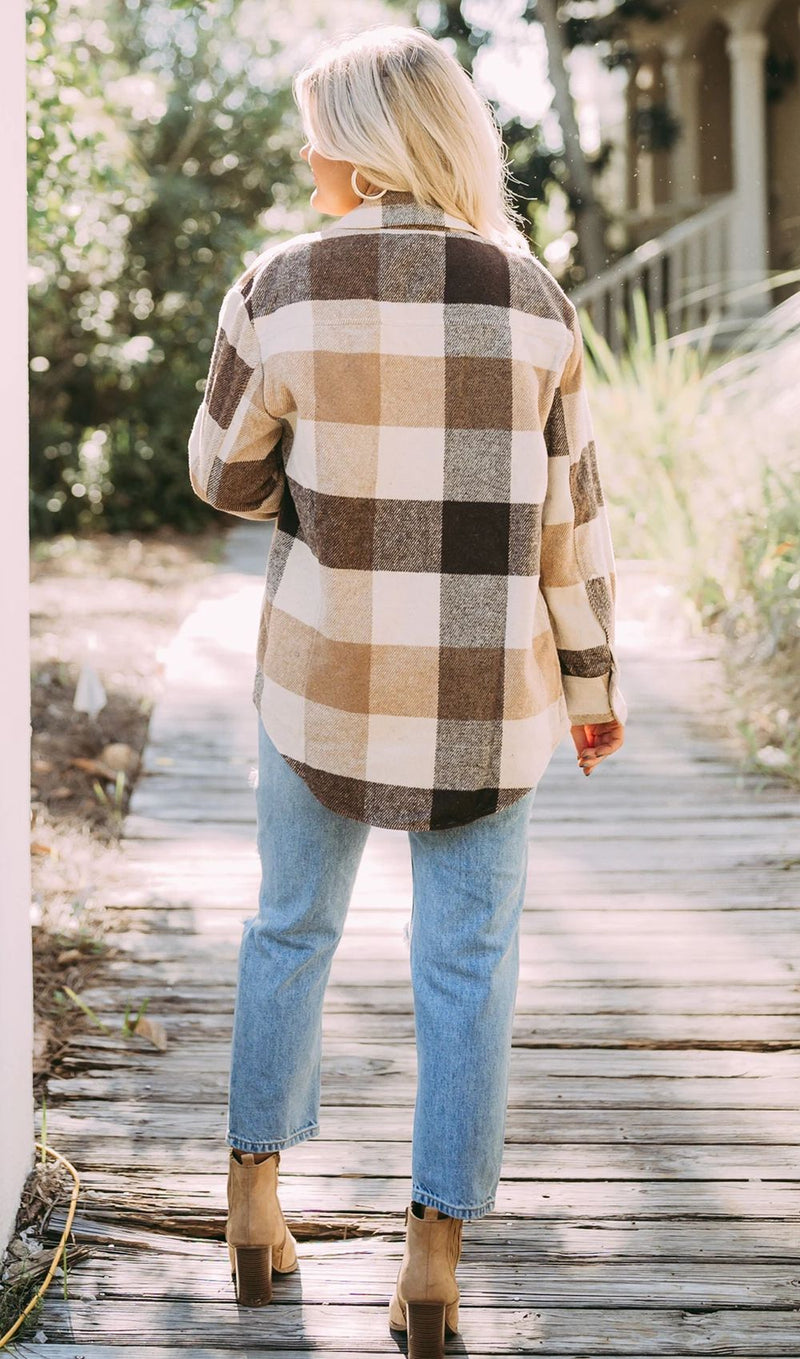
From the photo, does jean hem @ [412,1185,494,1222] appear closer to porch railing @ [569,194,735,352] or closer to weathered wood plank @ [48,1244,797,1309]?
weathered wood plank @ [48,1244,797,1309]

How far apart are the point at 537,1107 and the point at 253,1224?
0.66 m

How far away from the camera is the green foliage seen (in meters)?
8.34

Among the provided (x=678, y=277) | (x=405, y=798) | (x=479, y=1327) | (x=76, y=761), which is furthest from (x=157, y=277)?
(x=479, y=1327)

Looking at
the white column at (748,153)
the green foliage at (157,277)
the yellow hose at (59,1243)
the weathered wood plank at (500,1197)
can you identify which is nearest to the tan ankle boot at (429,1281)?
the weathered wood plank at (500,1197)

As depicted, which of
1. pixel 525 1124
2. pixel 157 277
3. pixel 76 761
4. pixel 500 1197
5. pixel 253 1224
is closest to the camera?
pixel 253 1224

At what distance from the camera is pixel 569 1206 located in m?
1.91

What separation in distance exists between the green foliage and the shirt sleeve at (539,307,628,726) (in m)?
7.15

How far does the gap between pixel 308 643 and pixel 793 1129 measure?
1206 mm

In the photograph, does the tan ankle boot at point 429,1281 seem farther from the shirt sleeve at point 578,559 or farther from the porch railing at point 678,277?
the porch railing at point 678,277

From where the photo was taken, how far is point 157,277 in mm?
8625

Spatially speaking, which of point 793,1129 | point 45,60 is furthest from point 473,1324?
point 45,60

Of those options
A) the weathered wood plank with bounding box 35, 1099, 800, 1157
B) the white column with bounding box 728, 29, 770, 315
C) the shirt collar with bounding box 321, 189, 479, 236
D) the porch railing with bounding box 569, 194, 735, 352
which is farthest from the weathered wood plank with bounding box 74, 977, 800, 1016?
Result: the white column with bounding box 728, 29, 770, 315

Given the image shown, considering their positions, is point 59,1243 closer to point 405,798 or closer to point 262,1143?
point 262,1143

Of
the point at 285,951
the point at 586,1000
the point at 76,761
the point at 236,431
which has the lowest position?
the point at 76,761
